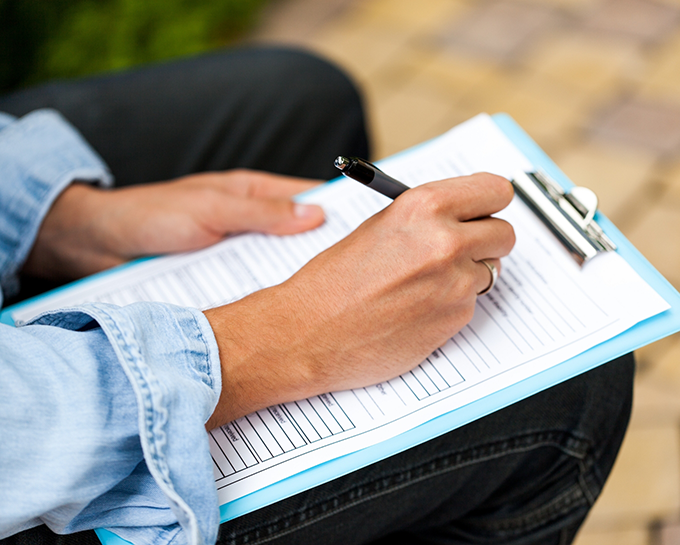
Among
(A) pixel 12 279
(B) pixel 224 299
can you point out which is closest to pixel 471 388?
(B) pixel 224 299

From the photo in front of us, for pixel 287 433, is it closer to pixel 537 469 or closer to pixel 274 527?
pixel 274 527

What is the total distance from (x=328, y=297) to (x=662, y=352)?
91cm

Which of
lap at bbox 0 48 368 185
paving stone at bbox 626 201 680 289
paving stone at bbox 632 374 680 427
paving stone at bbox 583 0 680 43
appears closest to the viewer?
lap at bbox 0 48 368 185

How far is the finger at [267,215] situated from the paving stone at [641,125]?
3.67 ft

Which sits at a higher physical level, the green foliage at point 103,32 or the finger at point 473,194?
the finger at point 473,194

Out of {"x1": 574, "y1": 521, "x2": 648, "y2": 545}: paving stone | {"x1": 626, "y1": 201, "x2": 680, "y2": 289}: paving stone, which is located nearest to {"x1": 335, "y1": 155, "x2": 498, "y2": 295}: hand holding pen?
{"x1": 574, "y1": 521, "x2": 648, "y2": 545}: paving stone

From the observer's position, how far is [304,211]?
2.45 ft

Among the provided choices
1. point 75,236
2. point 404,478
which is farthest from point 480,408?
point 75,236

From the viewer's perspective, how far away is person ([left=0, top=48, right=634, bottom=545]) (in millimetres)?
484

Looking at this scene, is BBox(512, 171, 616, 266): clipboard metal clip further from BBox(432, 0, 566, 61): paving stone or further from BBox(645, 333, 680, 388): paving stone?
BBox(432, 0, 566, 61): paving stone

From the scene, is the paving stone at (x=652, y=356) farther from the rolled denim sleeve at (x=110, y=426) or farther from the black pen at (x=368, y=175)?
the rolled denim sleeve at (x=110, y=426)

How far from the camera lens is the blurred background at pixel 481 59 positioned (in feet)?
4.95

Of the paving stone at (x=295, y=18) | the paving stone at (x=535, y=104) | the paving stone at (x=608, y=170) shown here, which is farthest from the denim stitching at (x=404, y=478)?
the paving stone at (x=295, y=18)

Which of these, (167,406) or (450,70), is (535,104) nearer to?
(450,70)
